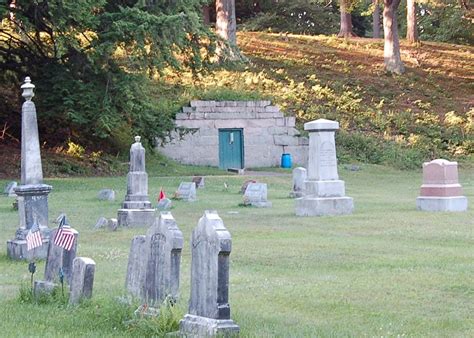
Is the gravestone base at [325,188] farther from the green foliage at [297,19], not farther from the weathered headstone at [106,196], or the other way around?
the green foliage at [297,19]

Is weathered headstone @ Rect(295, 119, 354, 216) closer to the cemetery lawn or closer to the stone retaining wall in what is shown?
the cemetery lawn

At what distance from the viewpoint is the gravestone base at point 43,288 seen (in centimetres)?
1048

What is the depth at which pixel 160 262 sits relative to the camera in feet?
29.8

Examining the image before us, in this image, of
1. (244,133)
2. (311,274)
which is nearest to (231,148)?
(244,133)

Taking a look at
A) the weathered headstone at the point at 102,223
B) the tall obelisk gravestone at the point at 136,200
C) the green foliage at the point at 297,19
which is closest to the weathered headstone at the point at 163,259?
the weathered headstone at the point at 102,223

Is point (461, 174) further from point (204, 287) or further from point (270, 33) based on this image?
point (204, 287)

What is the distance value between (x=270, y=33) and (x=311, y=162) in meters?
39.3

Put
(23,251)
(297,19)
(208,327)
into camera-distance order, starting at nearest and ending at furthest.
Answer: (208,327)
(23,251)
(297,19)

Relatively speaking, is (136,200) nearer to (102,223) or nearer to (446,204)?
(102,223)

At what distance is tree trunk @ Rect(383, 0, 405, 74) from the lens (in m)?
50.0

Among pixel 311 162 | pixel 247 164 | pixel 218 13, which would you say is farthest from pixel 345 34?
pixel 311 162

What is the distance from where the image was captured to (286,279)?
12.1 metres

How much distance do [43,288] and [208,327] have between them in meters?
3.01

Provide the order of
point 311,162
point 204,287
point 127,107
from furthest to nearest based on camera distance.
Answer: point 127,107, point 311,162, point 204,287
